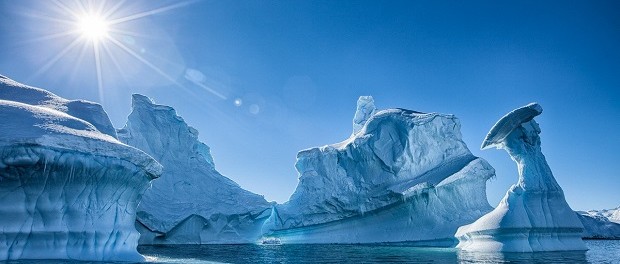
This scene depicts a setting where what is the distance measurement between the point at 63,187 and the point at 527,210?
17.0 meters

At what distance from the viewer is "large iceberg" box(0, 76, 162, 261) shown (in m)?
9.49

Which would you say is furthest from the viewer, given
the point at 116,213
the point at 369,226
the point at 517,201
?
the point at 369,226

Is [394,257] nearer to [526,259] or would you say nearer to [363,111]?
[526,259]

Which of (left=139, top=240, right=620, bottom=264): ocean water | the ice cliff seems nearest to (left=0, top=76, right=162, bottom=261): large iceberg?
(left=139, top=240, right=620, bottom=264): ocean water

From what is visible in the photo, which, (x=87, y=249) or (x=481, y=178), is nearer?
(x=87, y=249)

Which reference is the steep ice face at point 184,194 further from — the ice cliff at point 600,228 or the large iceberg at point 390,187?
the ice cliff at point 600,228

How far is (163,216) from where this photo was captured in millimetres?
29484

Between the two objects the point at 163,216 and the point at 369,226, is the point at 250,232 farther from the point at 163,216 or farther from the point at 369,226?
the point at 369,226

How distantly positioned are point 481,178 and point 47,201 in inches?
1014

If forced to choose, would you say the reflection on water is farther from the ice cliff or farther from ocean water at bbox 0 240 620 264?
the ice cliff

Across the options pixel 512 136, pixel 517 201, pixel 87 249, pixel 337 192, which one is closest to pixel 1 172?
pixel 87 249

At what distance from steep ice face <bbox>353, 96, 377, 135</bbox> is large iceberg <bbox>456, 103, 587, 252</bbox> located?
25.0 metres

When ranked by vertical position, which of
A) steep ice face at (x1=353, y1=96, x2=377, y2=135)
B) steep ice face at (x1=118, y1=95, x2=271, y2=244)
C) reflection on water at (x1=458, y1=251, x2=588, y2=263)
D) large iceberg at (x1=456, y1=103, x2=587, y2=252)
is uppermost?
steep ice face at (x1=353, y1=96, x2=377, y2=135)

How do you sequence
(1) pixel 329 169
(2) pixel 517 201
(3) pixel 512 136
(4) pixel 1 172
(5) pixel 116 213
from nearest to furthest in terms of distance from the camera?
(4) pixel 1 172
(5) pixel 116 213
(2) pixel 517 201
(3) pixel 512 136
(1) pixel 329 169
